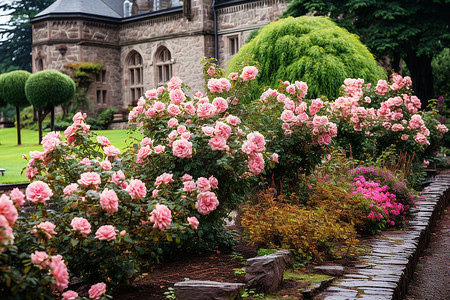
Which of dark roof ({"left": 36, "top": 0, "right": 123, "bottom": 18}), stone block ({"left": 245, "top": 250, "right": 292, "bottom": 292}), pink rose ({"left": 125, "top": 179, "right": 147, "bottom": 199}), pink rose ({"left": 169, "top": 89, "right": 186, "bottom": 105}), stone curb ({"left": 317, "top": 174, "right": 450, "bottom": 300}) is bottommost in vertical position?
stone curb ({"left": 317, "top": 174, "right": 450, "bottom": 300})

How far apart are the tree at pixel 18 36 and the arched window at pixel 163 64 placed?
19031mm

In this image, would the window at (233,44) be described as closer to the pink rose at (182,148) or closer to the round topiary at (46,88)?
the round topiary at (46,88)

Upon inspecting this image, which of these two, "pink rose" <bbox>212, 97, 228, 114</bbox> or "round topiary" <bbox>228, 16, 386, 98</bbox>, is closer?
"pink rose" <bbox>212, 97, 228, 114</bbox>

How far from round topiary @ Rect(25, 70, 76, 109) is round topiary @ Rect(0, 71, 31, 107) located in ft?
5.63

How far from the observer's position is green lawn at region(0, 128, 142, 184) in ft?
42.4

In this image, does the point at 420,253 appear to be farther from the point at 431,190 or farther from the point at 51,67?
the point at 51,67

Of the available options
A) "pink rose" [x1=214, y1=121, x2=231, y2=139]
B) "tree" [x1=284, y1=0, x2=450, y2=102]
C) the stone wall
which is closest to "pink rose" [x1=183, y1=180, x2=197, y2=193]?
"pink rose" [x1=214, y1=121, x2=231, y2=139]

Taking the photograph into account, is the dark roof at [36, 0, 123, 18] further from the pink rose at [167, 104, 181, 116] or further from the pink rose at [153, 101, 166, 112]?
the pink rose at [167, 104, 181, 116]

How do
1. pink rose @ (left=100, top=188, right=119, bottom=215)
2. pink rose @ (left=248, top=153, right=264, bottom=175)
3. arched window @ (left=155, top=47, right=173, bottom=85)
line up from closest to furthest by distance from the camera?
pink rose @ (left=100, top=188, right=119, bottom=215)
pink rose @ (left=248, top=153, right=264, bottom=175)
arched window @ (left=155, top=47, right=173, bottom=85)

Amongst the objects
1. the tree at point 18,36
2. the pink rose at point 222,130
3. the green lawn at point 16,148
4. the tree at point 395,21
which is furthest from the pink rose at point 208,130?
the tree at point 18,36

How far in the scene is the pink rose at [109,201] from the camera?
3.46 m

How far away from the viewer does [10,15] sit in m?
42.1

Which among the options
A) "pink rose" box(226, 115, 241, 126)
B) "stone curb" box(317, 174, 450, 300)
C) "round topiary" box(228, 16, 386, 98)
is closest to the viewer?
"stone curb" box(317, 174, 450, 300)

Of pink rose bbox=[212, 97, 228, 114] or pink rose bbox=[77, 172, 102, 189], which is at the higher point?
pink rose bbox=[212, 97, 228, 114]
